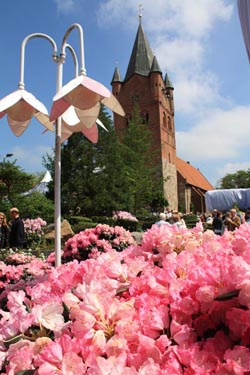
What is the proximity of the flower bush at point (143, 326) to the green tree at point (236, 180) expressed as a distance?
75.4 metres

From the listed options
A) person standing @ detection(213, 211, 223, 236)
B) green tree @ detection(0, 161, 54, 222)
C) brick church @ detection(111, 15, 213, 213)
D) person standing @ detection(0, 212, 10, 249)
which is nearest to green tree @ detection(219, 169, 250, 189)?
brick church @ detection(111, 15, 213, 213)

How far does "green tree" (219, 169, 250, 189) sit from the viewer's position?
74.6 meters

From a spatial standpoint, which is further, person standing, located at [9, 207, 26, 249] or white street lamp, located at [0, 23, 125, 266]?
person standing, located at [9, 207, 26, 249]

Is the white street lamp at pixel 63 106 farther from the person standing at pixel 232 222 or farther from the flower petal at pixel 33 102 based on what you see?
the person standing at pixel 232 222

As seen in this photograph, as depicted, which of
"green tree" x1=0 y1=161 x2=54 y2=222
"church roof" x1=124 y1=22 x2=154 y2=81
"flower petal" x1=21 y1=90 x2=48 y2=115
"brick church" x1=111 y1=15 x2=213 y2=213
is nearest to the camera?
"flower petal" x1=21 y1=90 x2=48 y2=115

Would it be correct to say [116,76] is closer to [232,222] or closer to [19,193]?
[19,193]

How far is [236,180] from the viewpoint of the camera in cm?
7638

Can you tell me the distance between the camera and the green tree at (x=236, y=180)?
74.6 meters

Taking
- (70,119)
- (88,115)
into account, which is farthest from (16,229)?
(88,115)

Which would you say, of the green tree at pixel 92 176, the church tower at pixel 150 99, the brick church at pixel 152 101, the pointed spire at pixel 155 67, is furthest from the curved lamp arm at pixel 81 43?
the pointed spire at pixel 155 67

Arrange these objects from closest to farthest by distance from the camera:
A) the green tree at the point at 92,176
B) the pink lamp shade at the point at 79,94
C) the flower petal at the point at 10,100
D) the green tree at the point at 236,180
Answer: the pink lamp shade at the point at 79,94
the flower petal at the point at 10,100
the green tree at the point at 92,176
the green tree at the point at 236,180

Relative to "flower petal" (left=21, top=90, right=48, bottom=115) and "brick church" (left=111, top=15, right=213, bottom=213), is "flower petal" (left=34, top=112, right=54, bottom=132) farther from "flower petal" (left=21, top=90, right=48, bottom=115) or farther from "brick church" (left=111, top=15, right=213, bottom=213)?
"brick church" (left=111, top=15, right=213, bottom=213)

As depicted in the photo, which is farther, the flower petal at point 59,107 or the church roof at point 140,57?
the church roof at point 140,57

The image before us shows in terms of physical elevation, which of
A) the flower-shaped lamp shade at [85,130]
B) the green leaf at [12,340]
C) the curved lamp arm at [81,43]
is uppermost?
the curved lamp arm at [81,43]
